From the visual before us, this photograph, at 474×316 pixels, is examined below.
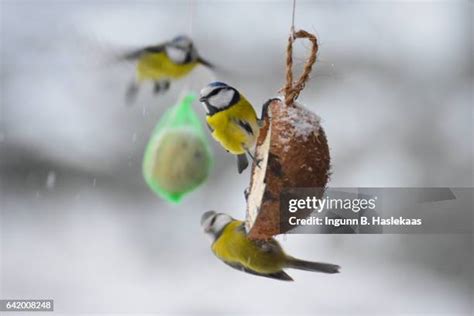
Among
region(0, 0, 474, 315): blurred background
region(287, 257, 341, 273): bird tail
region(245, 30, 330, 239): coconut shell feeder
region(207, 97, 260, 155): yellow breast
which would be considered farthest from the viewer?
region(0, 0, 474, 315): blurred background

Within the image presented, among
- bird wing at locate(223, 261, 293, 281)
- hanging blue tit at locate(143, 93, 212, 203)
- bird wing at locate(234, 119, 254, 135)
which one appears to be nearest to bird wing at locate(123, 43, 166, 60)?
hanging blue tit at locate(143, 93, 212, 203)

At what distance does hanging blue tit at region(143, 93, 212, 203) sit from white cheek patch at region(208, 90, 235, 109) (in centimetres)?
21

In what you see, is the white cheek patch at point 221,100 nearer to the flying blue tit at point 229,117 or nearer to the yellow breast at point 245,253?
the flying blue tit at point 229,117

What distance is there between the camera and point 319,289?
1399 mm

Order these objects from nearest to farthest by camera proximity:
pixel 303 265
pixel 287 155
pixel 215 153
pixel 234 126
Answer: pixel 287 155, pixel 234 126, pixel 303 265, pixel 215 153

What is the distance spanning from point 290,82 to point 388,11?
0.88 meters

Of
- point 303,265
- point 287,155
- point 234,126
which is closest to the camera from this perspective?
point 287,155

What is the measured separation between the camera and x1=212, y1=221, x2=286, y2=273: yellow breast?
2.57 ft

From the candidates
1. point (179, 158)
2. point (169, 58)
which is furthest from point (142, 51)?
point (179, 158)

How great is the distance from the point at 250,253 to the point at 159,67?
1.12 ft

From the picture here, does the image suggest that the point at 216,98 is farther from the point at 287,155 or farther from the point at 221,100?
the point at 287,155

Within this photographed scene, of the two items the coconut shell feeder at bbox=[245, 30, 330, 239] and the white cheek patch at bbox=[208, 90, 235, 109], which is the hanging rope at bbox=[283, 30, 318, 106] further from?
the white cheek patch at bbox=[208, 90, 235, 109]

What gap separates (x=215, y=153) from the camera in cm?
131

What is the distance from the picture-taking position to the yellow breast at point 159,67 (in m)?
0.89
